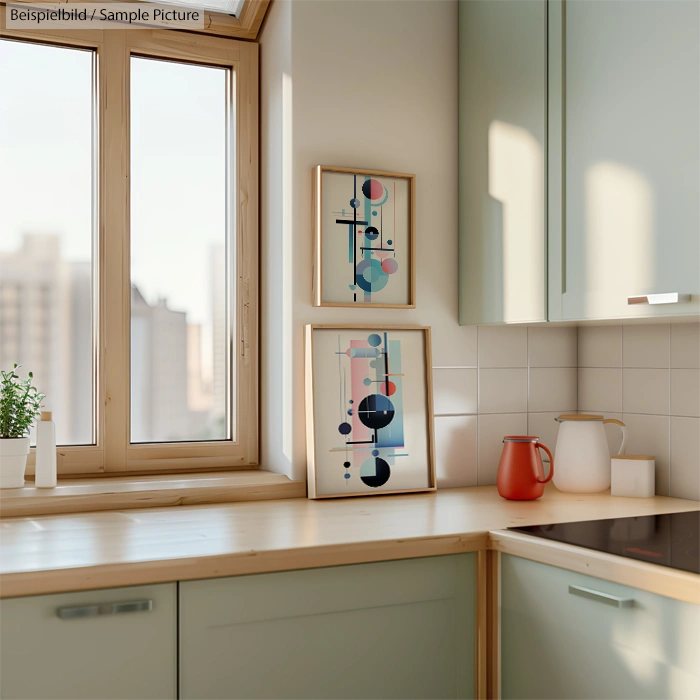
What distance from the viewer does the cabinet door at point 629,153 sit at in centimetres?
154

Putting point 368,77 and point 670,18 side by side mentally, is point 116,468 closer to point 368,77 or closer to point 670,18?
point 368,77

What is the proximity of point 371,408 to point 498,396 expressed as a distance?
0.42 meters

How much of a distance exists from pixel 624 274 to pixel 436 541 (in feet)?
2.25

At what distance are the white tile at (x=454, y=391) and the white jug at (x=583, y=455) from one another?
0.25 m

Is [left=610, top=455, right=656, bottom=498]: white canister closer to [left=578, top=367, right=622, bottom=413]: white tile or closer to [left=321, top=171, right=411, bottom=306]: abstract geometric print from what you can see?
[left=578, top=367, right=622, bottom=413]: white tile

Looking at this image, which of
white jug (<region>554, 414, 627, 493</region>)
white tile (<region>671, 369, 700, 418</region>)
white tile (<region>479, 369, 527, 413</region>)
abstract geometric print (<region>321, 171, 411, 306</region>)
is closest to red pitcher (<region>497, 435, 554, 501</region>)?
white jug (<region>554, 414, 627, 493</region>)

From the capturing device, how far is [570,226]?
1814 mm

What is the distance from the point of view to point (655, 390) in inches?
82.0

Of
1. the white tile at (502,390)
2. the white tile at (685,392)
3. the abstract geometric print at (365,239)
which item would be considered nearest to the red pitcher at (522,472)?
the white tile at (502,390)

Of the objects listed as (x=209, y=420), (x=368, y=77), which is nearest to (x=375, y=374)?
(x=209, y=420)

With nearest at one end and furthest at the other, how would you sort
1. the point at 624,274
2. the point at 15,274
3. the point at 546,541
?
the point at 546,541
the point at 624,274
the point at 15,274

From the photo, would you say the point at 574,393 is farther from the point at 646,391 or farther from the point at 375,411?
the point at 375,411

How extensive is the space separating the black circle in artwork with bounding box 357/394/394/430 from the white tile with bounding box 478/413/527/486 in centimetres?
32

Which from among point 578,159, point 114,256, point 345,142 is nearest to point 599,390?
point 578,159
